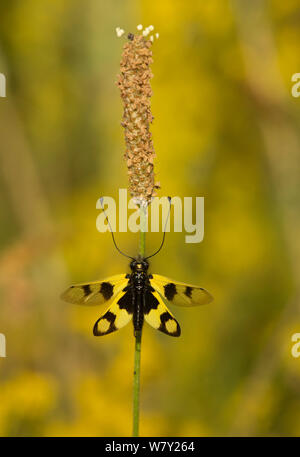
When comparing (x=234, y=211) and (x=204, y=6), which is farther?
(x=234, y=211)

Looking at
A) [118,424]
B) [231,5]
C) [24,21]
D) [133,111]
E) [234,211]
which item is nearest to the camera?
[133,111]

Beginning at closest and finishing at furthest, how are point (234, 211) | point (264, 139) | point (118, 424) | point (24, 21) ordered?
point (118, 424) < point (264, 139) < point (234, 211) < point (24, 21)

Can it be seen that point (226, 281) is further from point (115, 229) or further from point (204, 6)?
point (204, 6)

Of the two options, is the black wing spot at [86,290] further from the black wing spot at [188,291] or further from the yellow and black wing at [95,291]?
the black wing spot at [188,291]

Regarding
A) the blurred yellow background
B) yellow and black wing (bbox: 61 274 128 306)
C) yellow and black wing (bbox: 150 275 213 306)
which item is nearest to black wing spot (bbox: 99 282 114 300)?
yellow and black wing (bbox: 61 274 128 306)

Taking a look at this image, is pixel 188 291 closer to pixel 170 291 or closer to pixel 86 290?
pixel 170 291

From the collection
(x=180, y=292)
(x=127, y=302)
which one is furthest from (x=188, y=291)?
(x=127, y=302)

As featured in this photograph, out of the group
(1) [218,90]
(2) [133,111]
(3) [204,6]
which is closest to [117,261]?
(1) [218,90]

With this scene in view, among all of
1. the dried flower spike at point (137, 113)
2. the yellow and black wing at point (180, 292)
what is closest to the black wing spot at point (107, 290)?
the yellow and black wing at point (180, 292)
